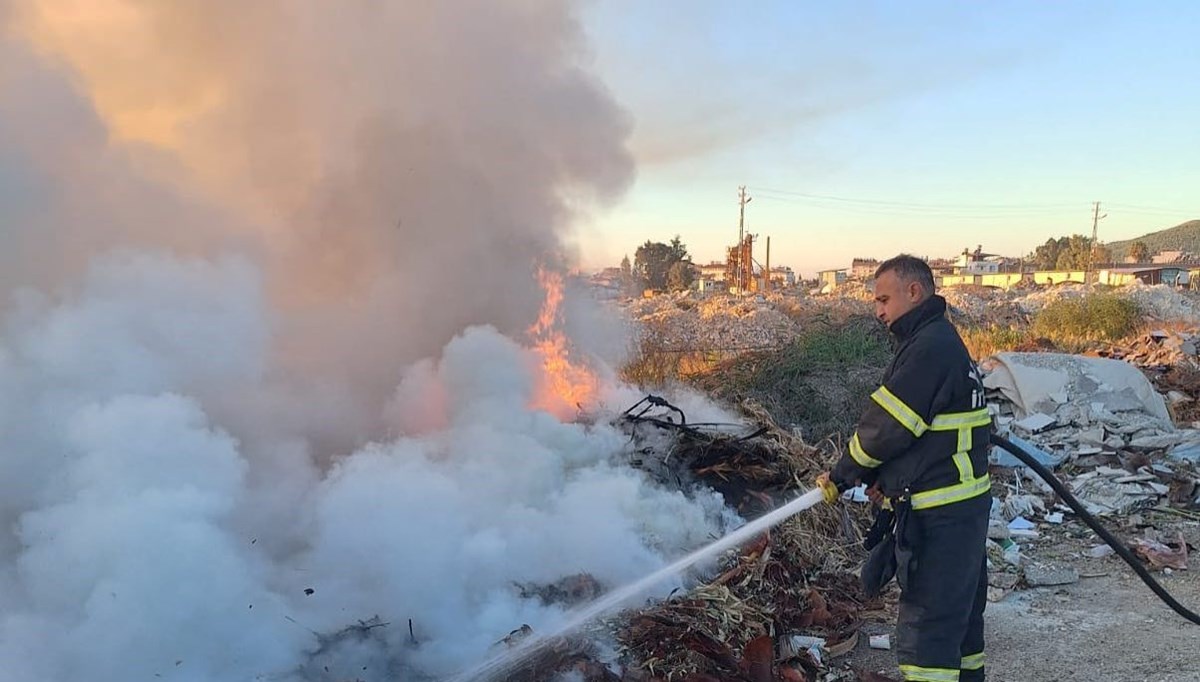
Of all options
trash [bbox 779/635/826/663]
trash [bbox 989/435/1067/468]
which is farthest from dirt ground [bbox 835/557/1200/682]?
trash [bbox 989/435/1067/468]

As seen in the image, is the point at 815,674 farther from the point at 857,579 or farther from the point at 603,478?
the point at 603,478

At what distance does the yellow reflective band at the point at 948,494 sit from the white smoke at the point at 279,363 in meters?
2.23

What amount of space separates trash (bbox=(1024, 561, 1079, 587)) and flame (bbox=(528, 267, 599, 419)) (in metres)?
3.96

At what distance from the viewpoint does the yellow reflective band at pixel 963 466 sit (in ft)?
10.2

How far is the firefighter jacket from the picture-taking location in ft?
10.0

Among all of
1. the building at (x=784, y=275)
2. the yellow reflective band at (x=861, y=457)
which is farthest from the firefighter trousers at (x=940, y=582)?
the building at (x=784, y=275)

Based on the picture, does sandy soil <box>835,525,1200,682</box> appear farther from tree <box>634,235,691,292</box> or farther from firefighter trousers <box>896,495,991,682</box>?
tree <box>634,235,691,292</box>

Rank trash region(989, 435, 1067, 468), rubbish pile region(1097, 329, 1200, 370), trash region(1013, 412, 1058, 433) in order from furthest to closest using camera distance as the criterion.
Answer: rubbish pile region(1097, 329, 1200, 370), trash region(1013, 412, 1058, 433), trash region(989, 435, 1067, 468)

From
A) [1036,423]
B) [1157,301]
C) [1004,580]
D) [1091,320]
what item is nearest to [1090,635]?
[1004,580]

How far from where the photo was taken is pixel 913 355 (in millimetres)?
3113

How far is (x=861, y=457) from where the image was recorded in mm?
3193

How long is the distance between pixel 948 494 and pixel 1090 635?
2.53 m

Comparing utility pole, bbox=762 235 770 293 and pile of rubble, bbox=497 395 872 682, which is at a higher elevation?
utility pole, bbox=762 235 770 293

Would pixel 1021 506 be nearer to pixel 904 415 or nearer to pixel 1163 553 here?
pixel 1163 553
